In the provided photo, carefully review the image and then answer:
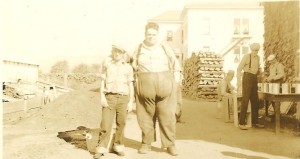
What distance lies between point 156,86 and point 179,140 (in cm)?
154

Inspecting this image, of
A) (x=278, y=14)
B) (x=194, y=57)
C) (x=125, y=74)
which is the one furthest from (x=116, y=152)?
(x=194, y=57)

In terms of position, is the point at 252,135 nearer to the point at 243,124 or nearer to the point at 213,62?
the point at 243,124

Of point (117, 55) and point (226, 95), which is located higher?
point (117, 55)

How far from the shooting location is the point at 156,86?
15.1 feet

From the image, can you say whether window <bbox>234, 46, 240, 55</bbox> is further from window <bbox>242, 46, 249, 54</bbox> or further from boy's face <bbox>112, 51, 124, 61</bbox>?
boy's face <bbox>112, 51, 124, 61</bbox>

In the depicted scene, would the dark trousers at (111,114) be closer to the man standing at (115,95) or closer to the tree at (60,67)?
the man standing at (115,95)

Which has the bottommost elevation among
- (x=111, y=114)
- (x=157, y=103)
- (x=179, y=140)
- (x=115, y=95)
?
(x=179, y=140)

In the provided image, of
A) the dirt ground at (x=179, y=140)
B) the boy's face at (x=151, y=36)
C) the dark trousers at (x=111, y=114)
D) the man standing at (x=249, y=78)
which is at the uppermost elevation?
Answer: the boy's face at (x=151, y=36)

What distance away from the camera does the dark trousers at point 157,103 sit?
462 centimetres

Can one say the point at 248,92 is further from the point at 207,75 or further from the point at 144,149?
the point at 207,75

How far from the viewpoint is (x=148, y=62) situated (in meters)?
4.66

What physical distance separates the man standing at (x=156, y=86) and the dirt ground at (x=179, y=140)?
312 mm

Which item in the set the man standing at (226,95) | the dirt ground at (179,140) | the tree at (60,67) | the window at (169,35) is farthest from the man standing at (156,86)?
the window at (169,35)

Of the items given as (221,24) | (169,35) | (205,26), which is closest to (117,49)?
(205,26)
